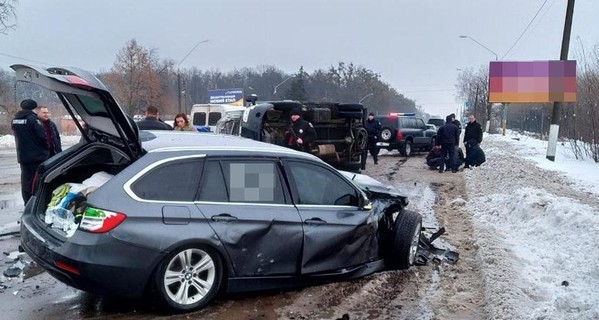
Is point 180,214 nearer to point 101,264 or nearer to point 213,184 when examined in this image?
point 213,184

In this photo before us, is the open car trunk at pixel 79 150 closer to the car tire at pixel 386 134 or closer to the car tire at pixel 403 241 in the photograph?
the car tire at pixel 403 241

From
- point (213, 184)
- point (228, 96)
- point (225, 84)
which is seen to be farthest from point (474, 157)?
point (225, 84)

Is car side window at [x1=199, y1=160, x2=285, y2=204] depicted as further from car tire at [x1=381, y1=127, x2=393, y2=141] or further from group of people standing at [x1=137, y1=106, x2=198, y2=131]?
car tire at [x1=381, y1=127, x2=393, y2=141]

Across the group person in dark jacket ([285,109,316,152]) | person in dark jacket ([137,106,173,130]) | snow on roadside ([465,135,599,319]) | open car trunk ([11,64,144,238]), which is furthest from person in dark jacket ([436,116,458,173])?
open car trunk ([11,64,144,238])

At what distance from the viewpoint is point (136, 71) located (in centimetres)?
5359

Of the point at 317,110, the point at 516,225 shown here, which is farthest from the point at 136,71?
the point at 516,225

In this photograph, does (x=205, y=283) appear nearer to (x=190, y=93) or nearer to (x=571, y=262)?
(x=571, y=262)

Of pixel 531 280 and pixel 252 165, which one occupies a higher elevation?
pixel 252 165

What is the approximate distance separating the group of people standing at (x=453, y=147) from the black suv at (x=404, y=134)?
4912 mm

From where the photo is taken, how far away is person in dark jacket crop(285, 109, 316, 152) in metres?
11.5

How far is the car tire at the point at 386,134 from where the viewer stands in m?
22.1

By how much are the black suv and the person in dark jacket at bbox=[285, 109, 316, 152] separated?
10.2 meters

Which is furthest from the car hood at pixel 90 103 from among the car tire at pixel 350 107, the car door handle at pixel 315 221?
the car tire at pixel 350 107

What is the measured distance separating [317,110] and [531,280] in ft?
27.3
